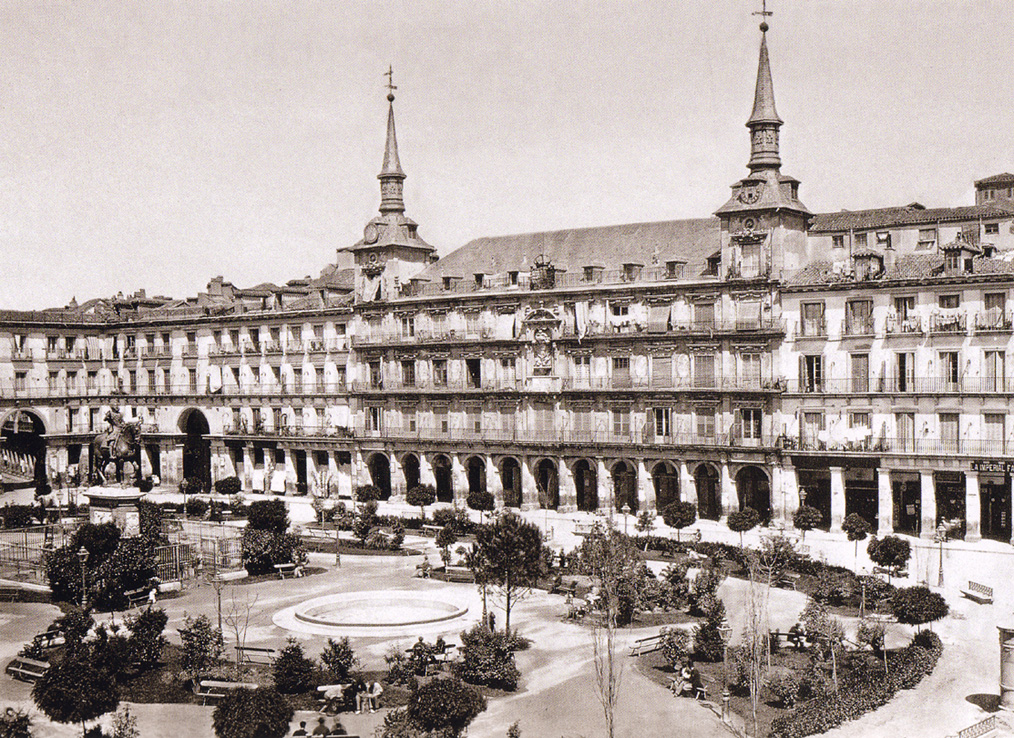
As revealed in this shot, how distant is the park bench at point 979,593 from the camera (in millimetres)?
38625

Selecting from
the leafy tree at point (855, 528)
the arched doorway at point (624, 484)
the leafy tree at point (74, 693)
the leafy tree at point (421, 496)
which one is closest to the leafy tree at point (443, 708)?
the leafy tree at point (74, 693)

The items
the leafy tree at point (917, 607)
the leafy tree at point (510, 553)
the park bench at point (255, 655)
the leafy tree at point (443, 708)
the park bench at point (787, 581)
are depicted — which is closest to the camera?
the leafy tree at point (443, 708)

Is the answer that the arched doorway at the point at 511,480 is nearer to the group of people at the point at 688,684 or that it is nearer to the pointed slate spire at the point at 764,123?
the pointed slate spire at the point at 764,123

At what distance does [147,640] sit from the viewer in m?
31.2

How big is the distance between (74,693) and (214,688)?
217 inches

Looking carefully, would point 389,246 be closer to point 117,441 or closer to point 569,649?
point 117,441

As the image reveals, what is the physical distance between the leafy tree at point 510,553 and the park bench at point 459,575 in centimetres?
985

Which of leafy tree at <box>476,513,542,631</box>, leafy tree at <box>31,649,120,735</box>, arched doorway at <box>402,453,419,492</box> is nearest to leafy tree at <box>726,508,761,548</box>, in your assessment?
leafy tree at <box>476,513,542,631</box>

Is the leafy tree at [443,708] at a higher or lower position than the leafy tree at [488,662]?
higher

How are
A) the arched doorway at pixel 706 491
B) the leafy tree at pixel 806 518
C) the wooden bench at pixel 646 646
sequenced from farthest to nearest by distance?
the arched doorway at pixel 706 491 → the leafy tree at pixel 806 518 → the wooden bench at pixel 646 646

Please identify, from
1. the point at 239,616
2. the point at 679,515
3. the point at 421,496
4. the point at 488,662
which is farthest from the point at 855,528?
the point at 239,616

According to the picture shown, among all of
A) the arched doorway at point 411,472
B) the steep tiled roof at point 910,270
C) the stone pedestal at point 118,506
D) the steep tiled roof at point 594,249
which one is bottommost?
the arched doorway at point 411,472

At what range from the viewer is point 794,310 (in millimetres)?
55312

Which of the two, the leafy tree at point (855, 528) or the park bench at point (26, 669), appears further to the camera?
the leafy tree at point (855, 528)
